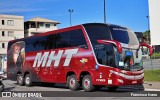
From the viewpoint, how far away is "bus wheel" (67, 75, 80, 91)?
2058cm

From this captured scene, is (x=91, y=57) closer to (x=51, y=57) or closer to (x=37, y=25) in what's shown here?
(x=51, y=57)

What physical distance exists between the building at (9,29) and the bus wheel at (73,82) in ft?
205

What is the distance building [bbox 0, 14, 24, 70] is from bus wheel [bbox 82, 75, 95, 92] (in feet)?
209

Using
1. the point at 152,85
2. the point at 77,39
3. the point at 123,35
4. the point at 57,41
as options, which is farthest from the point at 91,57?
the point at 152,85

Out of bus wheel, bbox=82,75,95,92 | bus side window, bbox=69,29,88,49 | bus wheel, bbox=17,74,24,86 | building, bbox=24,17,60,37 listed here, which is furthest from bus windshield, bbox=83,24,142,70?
building, bbox=24,17,60,37

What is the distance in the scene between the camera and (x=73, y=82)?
20.9 m

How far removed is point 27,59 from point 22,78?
148 centimetres

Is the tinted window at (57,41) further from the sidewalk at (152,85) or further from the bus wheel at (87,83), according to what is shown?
the sidewalk at (152,85)

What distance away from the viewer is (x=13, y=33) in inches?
3342

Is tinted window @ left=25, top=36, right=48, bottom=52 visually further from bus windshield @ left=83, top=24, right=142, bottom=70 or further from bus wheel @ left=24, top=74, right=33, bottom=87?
bus windshield @ left=83, top=24, right=142, bottom=70

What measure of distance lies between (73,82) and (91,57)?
2305mm

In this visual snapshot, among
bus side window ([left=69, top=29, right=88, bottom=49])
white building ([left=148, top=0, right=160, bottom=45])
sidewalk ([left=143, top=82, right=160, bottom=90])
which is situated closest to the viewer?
bus side window ([left=69, top=29, right=88, bottom=49])

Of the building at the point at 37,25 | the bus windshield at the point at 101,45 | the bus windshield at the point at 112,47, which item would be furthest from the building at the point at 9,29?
the bus windshield at the point at 112,47

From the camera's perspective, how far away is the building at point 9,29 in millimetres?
82938
